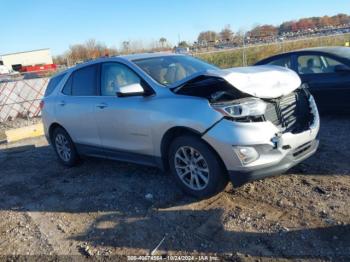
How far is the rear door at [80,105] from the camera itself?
606 cm

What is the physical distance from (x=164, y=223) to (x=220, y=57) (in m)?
20.5

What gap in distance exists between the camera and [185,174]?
4.77 meters

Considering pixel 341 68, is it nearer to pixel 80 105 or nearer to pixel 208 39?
pixel 80 105

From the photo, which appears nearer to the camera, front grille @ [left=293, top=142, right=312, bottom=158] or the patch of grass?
front grille @ [left=293, top=142, right=312, bottom=158]

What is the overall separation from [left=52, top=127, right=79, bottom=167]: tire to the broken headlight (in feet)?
11.2

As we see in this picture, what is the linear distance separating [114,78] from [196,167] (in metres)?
1.96

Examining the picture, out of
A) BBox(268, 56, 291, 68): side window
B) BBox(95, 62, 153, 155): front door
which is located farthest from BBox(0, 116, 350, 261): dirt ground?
BBox(268, 56, 291, 68): side window

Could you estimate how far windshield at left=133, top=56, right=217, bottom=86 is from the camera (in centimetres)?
→ 521

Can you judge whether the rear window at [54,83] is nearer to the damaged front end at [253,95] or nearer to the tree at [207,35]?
the damaged front end at [253,95]

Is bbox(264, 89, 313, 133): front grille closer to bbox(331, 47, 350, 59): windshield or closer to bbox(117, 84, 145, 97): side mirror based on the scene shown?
bbox(117, 84, 145, 97): side mirror

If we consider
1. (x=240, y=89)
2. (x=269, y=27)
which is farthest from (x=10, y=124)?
(x=269, y=27)

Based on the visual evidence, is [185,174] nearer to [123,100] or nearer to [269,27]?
[123,100]

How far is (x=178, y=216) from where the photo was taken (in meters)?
4.35

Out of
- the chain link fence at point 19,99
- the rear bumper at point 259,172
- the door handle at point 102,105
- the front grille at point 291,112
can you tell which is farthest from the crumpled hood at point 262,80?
the chain link fence at point 19,99
